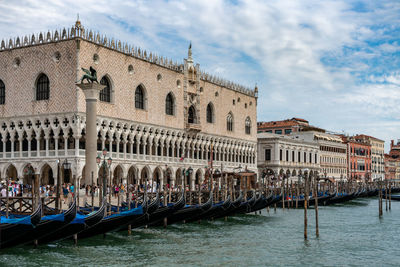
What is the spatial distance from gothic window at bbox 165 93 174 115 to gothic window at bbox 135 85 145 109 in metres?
2.24

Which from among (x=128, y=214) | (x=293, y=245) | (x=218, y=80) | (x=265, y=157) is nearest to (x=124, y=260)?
(x=128, y=214)

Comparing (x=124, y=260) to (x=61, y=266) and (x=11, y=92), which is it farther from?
(x=11, y=92)

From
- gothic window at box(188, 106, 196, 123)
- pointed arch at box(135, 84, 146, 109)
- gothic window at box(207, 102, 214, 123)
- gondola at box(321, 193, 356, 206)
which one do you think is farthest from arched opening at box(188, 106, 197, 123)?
gondola at box(321, 193, 356, 206)

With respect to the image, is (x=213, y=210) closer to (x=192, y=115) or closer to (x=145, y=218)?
(x=145, y=218)

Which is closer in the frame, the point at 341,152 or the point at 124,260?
the point at 124,260

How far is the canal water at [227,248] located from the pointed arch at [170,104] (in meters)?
13.8

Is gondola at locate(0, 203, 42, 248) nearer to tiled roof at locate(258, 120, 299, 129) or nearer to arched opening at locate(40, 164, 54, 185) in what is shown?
arched opening at locate(40, 164, 54, 185)

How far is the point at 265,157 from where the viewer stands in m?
46.2

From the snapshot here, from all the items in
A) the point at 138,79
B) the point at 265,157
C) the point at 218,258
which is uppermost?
the point at 138,79

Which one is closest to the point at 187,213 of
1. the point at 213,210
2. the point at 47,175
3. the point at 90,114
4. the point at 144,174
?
the point at 213,210

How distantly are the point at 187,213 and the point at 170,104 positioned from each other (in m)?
15.5

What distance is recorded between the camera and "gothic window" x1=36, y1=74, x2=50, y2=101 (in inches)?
1081

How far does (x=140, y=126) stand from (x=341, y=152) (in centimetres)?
3068

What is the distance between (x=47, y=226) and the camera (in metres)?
12.6
